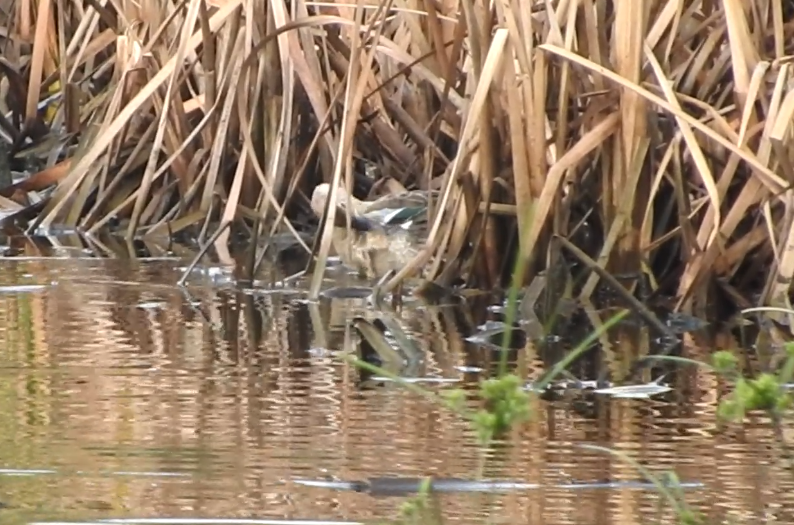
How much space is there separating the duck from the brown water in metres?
0.81

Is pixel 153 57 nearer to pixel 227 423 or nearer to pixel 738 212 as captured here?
pixel 738 212

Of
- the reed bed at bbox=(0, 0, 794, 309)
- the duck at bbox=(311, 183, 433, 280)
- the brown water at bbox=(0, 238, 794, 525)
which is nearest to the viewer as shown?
the brown water at bbox=(0, 238, 794, 525)

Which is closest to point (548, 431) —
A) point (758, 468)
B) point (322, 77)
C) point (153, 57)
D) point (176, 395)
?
point (758, 468)

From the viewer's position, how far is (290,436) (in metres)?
2.64

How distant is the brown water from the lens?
7.25 ft

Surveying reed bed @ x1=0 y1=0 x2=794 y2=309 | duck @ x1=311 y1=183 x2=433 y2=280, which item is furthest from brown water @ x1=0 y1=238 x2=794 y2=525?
duck @ x1=311 y1=183 x2=433 y2=280

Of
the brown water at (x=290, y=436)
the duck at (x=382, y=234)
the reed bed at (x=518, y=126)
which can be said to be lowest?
the brown water at (x=290, y=436)

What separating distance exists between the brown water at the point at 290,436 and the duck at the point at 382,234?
81 centimetres

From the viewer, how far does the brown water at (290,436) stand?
7.25 ft

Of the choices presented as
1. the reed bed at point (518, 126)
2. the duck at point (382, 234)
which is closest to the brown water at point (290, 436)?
the reed bed at point (518, 126)

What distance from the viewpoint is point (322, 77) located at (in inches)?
208

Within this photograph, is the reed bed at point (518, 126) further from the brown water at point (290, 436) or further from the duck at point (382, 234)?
the brown water at point (290, 436)

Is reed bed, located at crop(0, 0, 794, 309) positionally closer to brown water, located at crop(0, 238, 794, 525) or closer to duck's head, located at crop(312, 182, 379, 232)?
duck's head, located at crop(312, 182, 379, 232)

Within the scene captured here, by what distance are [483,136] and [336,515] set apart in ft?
6.86
